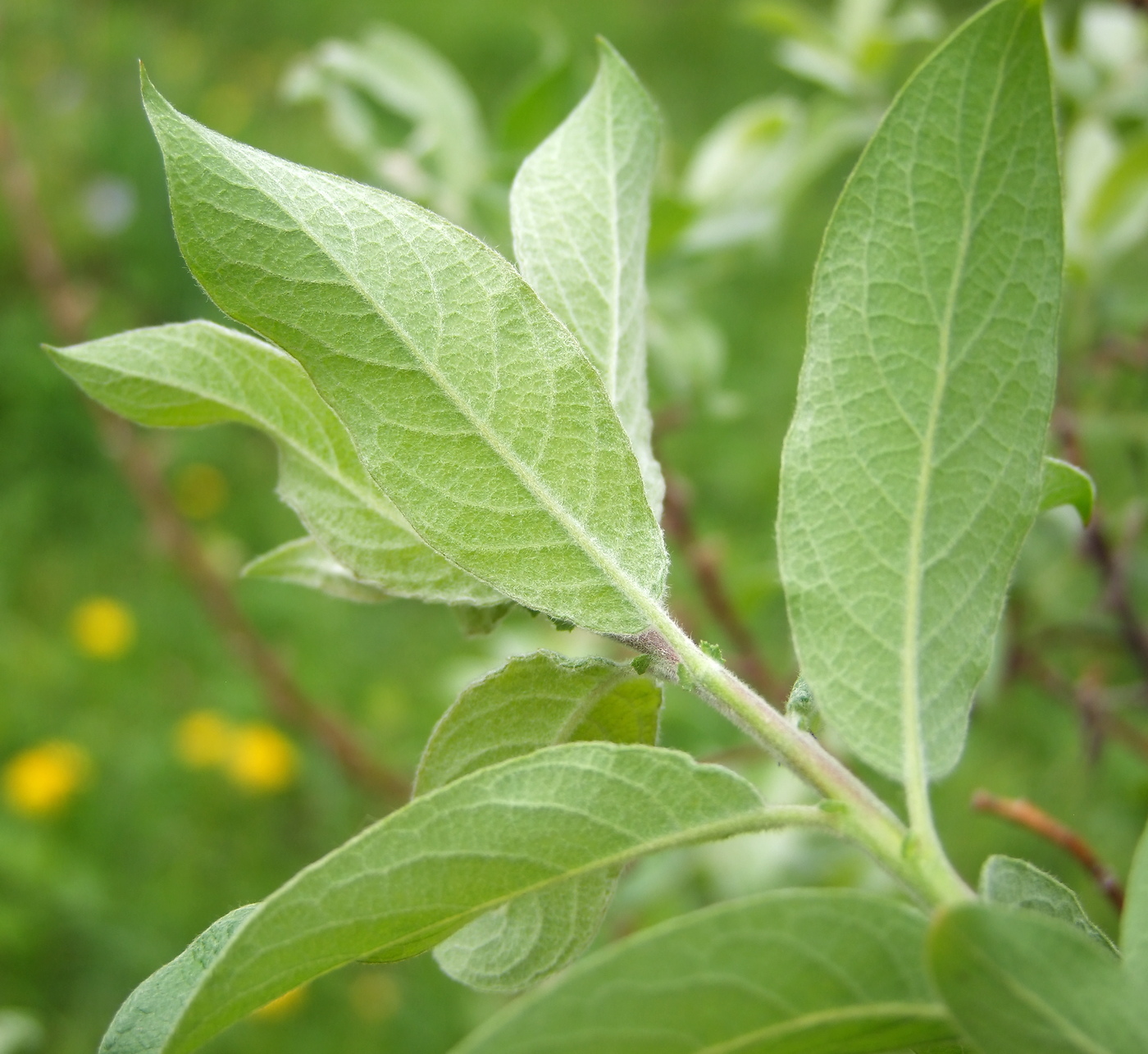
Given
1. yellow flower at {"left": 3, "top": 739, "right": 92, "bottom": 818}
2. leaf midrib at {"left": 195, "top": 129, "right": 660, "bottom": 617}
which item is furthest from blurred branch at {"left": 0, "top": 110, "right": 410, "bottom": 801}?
leaf midrib at {"left": 195, "top": 129, "right": 660, "bottom": 617}

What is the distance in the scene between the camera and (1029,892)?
1.86ft

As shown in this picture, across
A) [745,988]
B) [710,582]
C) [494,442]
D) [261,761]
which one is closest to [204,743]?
[261,761]

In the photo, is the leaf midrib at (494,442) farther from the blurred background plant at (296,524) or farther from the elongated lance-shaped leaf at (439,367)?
the blurred background plant at (296,524)

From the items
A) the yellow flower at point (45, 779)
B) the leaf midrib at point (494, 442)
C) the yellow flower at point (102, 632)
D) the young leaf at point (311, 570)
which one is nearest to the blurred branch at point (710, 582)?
the young leaf at point (311, 570)

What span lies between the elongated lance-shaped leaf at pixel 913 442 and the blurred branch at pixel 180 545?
4.91 feet

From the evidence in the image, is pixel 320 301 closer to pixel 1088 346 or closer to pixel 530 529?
pixel 530 529

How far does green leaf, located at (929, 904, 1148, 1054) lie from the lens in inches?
17.5

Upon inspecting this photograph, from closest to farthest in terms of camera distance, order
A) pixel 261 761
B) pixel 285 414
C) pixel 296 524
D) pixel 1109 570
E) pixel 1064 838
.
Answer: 1. pixel 285 414
2. pixel 1064 838
3. pixel 1109 570
4. pixel 261 761
5. pixel 296 524

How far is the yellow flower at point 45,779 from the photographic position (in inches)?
110

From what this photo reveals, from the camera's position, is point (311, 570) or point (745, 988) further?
point (311, 570)

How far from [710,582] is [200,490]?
2633 millimetres

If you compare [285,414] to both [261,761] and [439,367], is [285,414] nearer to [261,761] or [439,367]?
[439,367]

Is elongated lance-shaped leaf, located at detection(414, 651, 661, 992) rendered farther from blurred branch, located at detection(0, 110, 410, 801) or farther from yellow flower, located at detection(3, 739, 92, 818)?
yellow flower, located at detection(3, 739, 92, 818)

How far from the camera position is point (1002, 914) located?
1.46ft
